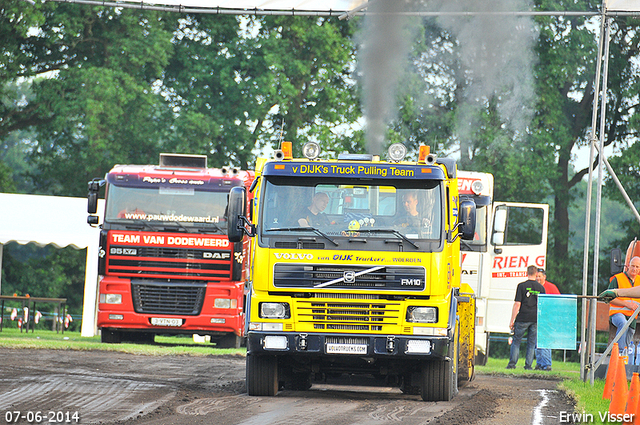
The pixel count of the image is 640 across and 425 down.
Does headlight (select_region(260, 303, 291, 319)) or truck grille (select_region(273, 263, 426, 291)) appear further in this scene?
headlight (select_region(260, 303, 291, 319))

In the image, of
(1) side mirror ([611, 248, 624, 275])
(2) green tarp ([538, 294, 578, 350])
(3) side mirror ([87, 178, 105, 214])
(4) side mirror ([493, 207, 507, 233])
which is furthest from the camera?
(3) side mirror ([87, 178, 105, 214])

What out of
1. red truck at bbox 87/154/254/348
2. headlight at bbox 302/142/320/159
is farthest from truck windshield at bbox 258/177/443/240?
red truck at bbox 87/154/254/348

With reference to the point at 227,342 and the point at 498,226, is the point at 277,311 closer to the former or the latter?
the point at 498,226

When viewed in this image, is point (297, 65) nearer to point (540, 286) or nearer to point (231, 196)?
point (540, 286)

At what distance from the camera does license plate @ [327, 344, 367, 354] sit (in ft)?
37.4

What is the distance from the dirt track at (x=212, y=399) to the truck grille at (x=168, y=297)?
289 centimetres

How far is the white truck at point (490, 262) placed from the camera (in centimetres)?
1958

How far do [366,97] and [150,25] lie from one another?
21379mm

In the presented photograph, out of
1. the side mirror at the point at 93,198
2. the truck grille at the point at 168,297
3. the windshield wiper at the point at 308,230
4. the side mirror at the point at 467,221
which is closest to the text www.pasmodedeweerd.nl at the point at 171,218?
the side mirror at the point at 93,198

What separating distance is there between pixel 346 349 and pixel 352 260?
3.33ft

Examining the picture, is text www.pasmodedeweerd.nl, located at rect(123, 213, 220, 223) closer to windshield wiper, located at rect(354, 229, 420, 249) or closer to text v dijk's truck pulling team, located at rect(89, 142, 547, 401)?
text v dijk's truck pulling team, located at rect(89, 142, 547, 401)

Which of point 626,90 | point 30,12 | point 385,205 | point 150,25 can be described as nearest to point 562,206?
point 626,90

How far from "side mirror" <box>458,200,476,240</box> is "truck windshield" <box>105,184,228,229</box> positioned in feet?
26.1

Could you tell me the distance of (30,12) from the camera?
3428 cm
